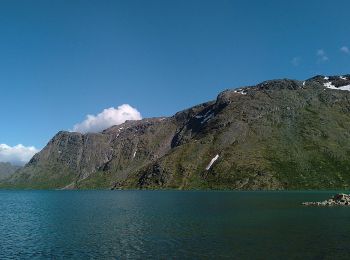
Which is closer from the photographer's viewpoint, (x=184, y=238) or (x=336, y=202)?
(x=184, y=238)

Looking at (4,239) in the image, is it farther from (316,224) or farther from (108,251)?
(316,224)

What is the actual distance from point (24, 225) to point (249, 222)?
5460cm

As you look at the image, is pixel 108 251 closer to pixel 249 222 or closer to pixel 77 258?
pixel 77 258

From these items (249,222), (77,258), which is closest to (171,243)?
(77,258)

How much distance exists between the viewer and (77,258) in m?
58.2

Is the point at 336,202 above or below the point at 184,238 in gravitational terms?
above

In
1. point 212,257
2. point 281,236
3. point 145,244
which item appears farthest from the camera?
point 281,236

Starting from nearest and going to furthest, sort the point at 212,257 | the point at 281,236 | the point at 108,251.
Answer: the point at 212,257 → the point at 108,251 → the point at 281,236

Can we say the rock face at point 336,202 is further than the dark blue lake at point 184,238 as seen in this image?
Yes

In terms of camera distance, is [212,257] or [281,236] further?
[281,236]

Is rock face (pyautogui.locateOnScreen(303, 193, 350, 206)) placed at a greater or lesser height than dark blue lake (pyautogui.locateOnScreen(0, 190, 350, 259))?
greater

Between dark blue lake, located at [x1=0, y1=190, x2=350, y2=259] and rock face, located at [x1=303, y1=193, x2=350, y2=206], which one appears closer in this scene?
dark blue lake, located at [x1=0, y1=190, x2=350, y2=259]

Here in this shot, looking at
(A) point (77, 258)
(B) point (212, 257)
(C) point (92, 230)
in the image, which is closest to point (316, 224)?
(B) point (212, 257)

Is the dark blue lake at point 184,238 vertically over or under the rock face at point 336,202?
under
